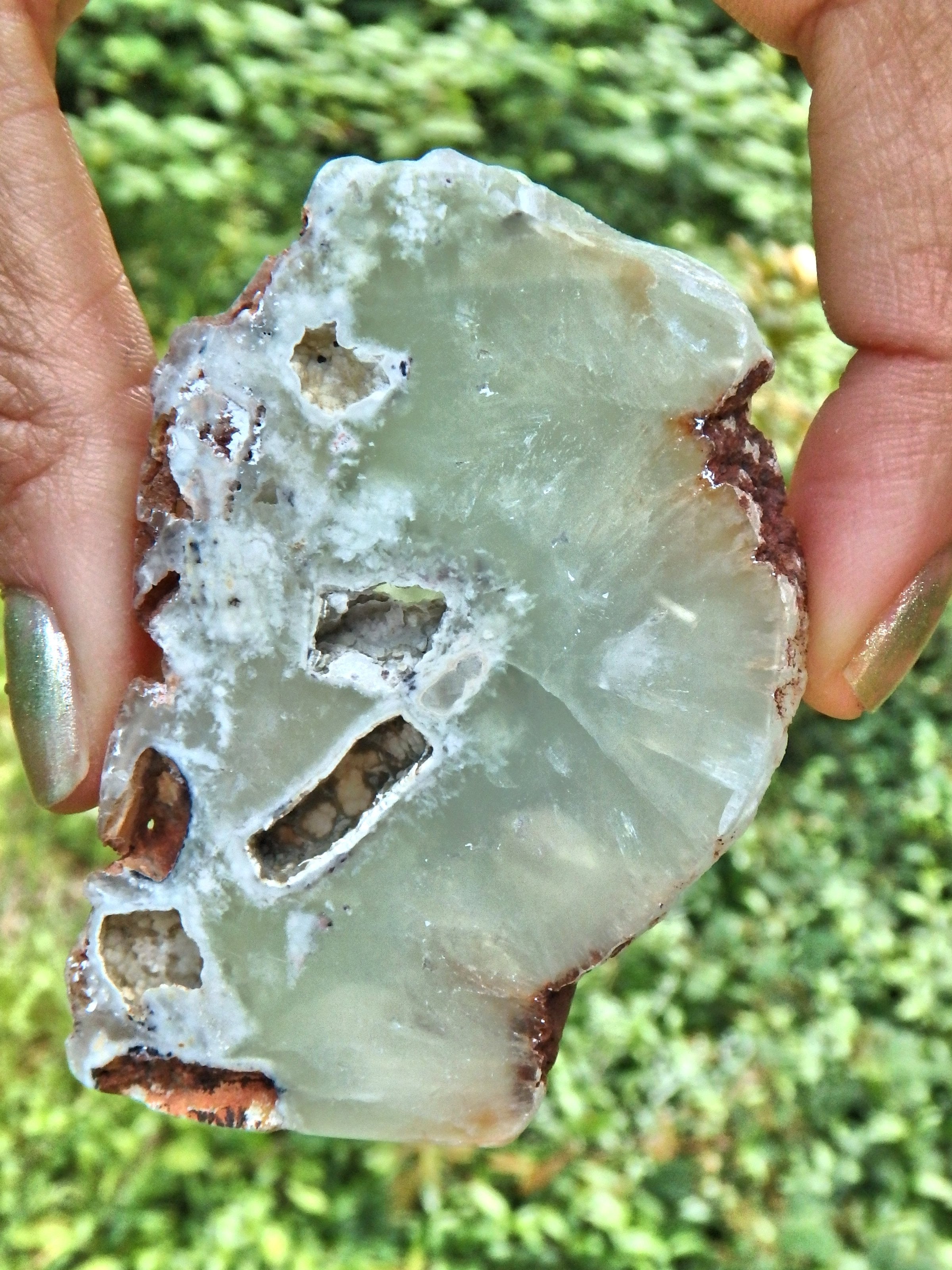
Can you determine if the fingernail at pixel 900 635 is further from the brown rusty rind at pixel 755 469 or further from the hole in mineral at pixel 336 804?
the hole in mineral at pixel 336 804

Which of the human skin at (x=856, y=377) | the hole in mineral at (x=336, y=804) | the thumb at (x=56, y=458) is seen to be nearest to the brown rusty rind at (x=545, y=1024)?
the hole in mineral at (x=336, y=804)

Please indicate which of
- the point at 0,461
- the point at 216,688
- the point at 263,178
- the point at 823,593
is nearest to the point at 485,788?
the point at 216,688

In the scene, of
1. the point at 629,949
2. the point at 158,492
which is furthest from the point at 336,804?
the point at 629,949

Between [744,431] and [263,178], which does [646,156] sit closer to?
[263,178]

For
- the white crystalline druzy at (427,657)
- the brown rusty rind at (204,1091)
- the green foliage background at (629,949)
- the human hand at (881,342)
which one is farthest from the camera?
the green foliage background at (629,949)

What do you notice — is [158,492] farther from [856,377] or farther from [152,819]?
[856,377]

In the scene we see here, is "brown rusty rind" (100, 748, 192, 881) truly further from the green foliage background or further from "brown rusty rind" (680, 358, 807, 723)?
the green foliage background
